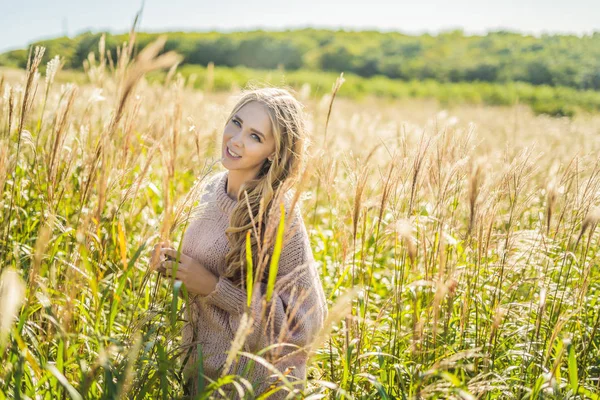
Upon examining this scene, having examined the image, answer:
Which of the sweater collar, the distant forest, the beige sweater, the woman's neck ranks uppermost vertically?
the distant forest

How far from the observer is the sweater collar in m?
1.87

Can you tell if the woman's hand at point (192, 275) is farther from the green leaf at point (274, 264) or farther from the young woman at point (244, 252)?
the green leaf at point (274, 264)

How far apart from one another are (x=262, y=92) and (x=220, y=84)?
77.5 ft

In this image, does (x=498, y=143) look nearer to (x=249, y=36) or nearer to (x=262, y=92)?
(x=262, y=92)

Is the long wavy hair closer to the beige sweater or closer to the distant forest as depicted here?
the beige sweater

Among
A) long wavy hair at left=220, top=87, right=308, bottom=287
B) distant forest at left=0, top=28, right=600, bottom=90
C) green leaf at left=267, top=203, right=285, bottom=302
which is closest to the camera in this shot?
green leaf at left=267, top=203, right=285, bottom=302

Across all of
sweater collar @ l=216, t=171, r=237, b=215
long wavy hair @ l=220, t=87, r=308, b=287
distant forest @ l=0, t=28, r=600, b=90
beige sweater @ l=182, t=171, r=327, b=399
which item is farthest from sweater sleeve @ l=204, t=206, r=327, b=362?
distant forest @ l=0, t=28, r=600, b=90

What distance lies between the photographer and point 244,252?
1.70 meters

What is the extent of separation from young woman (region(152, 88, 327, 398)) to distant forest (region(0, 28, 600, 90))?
2246 cm

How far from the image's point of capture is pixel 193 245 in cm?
191

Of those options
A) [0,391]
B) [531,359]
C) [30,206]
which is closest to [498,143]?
[531,359]

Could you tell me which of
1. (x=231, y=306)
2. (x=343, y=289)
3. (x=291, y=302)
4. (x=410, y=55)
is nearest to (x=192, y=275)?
(x=231, y=306)

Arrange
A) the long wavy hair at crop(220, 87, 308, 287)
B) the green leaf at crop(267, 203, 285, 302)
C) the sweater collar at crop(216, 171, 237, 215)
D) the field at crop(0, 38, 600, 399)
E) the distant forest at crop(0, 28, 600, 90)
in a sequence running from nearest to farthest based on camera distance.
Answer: the green leaf at crop(267, 203, 285, 302) < the field at crop(0, 38, 600, 399) < the long wavy hair at crop(220, 87, 308, 287) < the sweater collar at crop(216, 171, 237, 215) < the distant forest at crop(0, 28, 600, 90)

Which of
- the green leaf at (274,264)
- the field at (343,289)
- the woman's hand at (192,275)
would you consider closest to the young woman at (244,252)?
the woman's hand at (192,275)
